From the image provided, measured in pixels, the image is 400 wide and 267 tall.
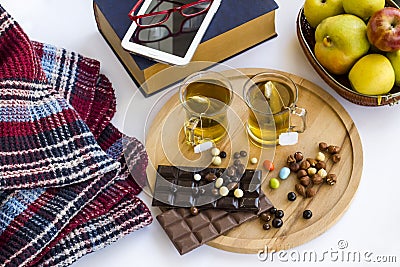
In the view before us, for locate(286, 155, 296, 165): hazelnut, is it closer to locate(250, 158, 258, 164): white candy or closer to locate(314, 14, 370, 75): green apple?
locate(250, 158, 258, 164): white candy

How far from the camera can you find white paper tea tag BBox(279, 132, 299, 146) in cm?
103

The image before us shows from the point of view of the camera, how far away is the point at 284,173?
3.26 ft

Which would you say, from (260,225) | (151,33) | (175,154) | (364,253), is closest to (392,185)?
(364,253)

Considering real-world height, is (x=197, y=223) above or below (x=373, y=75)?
below

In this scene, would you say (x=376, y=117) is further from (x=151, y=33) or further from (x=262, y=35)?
(x=151, y=33)

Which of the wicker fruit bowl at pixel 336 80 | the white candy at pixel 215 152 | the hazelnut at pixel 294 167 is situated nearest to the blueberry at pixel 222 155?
the white candy at pixel 215 152

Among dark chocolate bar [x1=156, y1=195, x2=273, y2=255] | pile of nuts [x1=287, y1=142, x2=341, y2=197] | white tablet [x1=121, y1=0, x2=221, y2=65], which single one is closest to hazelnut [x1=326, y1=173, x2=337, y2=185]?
pile of nuts [x1=287, y1=142, x2=341, y2=197]

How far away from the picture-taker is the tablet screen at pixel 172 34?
41.9 inches

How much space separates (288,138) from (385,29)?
0.76ft

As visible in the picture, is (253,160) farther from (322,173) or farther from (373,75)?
(373,75)

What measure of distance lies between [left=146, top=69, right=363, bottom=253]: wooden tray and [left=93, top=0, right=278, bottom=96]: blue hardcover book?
54 millimetres

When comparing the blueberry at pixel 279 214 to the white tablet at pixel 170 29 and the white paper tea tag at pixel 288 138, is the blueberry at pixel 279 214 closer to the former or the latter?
the white paper tea tag at pixel 288 138

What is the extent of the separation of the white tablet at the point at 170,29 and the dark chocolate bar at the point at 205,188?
0.64 ft

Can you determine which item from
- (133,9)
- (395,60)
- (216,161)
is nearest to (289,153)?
(216,161)
